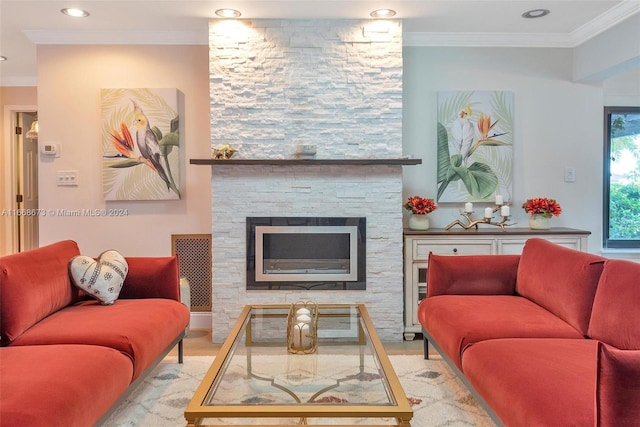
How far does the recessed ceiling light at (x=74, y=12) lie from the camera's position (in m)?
3.54

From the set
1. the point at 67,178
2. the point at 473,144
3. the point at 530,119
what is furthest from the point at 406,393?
the point at 67,178

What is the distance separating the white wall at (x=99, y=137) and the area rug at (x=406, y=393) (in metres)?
1.33

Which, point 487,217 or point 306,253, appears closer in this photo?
point 306,253

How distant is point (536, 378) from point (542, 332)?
2.23 ft

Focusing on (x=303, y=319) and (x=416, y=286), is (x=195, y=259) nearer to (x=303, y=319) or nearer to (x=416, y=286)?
(x=416, y=286)

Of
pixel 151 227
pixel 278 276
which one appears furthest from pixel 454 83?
pixel 151 227

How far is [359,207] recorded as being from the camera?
12.5 ft

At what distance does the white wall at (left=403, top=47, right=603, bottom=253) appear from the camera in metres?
4.23

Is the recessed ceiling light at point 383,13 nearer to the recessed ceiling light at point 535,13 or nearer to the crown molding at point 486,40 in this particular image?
the crown molding at point 486,40

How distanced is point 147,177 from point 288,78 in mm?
1452

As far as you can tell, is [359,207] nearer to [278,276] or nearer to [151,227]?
[278,276]

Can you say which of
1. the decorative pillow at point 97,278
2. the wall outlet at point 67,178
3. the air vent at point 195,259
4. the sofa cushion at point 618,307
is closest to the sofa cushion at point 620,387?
the sofa cushion at point 618,307

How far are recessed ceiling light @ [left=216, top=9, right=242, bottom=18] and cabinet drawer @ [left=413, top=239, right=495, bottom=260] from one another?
84.9 inches

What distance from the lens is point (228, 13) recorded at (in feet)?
11.8
